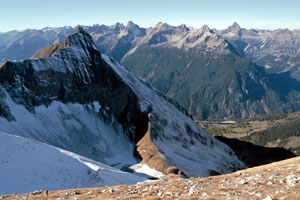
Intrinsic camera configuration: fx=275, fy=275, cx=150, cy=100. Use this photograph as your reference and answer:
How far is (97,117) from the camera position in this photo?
464ft

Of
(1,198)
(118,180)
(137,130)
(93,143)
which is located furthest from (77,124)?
(1,198)

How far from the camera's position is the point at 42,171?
193ft

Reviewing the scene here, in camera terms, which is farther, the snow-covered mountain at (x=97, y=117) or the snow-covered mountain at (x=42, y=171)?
the snow-covered mountain at (x=97, y=117)

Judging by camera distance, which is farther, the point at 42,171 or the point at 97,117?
the point at 97,117

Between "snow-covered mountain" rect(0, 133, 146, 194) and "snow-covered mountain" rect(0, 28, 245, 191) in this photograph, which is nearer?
"snow-covered mountain" rect(0, 133, 146, 194)

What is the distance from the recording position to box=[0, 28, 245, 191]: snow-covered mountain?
11888 cm

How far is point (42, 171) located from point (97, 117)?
83054mm

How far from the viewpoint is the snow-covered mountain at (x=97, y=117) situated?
119 metres

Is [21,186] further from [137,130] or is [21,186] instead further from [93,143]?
[137,130]

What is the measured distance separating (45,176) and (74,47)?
113167 mm

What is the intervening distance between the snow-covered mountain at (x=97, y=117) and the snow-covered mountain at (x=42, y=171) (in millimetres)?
44632

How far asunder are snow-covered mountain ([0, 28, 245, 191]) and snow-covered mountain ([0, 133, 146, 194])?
4463 centimetres

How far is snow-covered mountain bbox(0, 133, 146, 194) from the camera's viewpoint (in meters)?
53.9

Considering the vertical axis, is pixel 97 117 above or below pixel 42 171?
below
